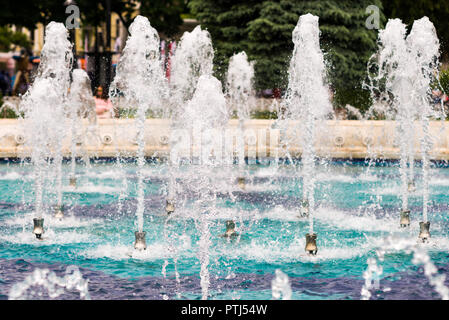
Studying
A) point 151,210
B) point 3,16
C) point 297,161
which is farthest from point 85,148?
point 3,16

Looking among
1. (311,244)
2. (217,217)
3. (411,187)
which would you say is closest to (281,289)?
(311,244)

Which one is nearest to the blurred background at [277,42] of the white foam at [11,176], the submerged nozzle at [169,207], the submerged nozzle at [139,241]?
the white foam at [11,176]

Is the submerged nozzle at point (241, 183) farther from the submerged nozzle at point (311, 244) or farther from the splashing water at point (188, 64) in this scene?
the submerged nozzle at point (311, 244)

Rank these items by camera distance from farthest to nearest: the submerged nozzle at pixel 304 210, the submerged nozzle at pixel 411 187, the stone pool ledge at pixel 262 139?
the stone pool ledge at pixel 262 139
the submerged nozzle at pixel 411 187
the submerged nozzle at pixel 304 210

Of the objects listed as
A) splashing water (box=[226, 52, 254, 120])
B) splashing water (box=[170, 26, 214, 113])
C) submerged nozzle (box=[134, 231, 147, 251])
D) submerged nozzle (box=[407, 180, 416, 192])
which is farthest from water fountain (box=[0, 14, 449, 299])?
splashing water (box=[226, 52, 254, 120])

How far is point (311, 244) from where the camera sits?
307 inches

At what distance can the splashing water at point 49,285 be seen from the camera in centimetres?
630

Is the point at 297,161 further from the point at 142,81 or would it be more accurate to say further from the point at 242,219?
the point at 142,81

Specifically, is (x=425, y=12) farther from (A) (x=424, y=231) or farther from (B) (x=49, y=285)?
(B) (x=49, y=285)

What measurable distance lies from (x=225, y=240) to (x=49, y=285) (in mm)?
2499

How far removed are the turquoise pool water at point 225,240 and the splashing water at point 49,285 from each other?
114mm

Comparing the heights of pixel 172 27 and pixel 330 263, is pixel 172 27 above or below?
above

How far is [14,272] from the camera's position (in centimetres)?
721

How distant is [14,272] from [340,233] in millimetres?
3688
